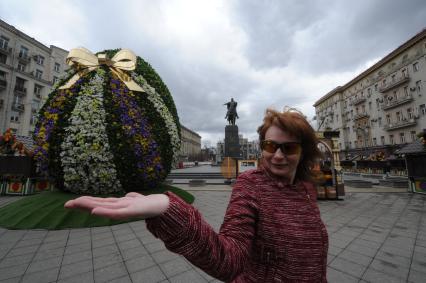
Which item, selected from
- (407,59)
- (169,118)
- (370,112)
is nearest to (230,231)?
(169,118)

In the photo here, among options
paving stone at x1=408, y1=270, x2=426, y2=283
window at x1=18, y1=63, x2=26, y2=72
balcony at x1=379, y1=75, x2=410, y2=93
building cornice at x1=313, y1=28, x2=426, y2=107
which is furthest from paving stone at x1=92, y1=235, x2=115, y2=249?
balcony at x1=379, y1=75, x2=410, y2=93

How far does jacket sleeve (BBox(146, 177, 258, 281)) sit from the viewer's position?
0.74 m

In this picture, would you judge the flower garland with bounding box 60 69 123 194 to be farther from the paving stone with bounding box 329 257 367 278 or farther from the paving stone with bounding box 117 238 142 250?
the paving stone with bounding box 329 257 367 278

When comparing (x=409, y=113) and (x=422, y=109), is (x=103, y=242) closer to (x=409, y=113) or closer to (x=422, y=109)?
(x=422, y=109)

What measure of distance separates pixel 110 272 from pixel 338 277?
355cm

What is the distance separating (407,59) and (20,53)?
5787 cm

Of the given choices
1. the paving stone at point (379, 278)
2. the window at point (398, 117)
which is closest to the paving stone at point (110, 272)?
the paving stone at point (379, 278)

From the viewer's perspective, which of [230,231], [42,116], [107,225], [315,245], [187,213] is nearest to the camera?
[187,213]

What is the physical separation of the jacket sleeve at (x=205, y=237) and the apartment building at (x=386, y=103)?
2366 centimetres

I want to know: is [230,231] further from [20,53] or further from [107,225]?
[20,53]

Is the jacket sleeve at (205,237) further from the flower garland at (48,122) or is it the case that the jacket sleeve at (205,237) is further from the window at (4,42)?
the window at (4,42)

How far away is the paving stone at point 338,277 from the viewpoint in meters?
2.91

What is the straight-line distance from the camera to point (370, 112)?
122 ft

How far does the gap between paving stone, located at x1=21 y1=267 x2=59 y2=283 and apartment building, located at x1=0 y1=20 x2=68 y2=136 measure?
31086 mm
